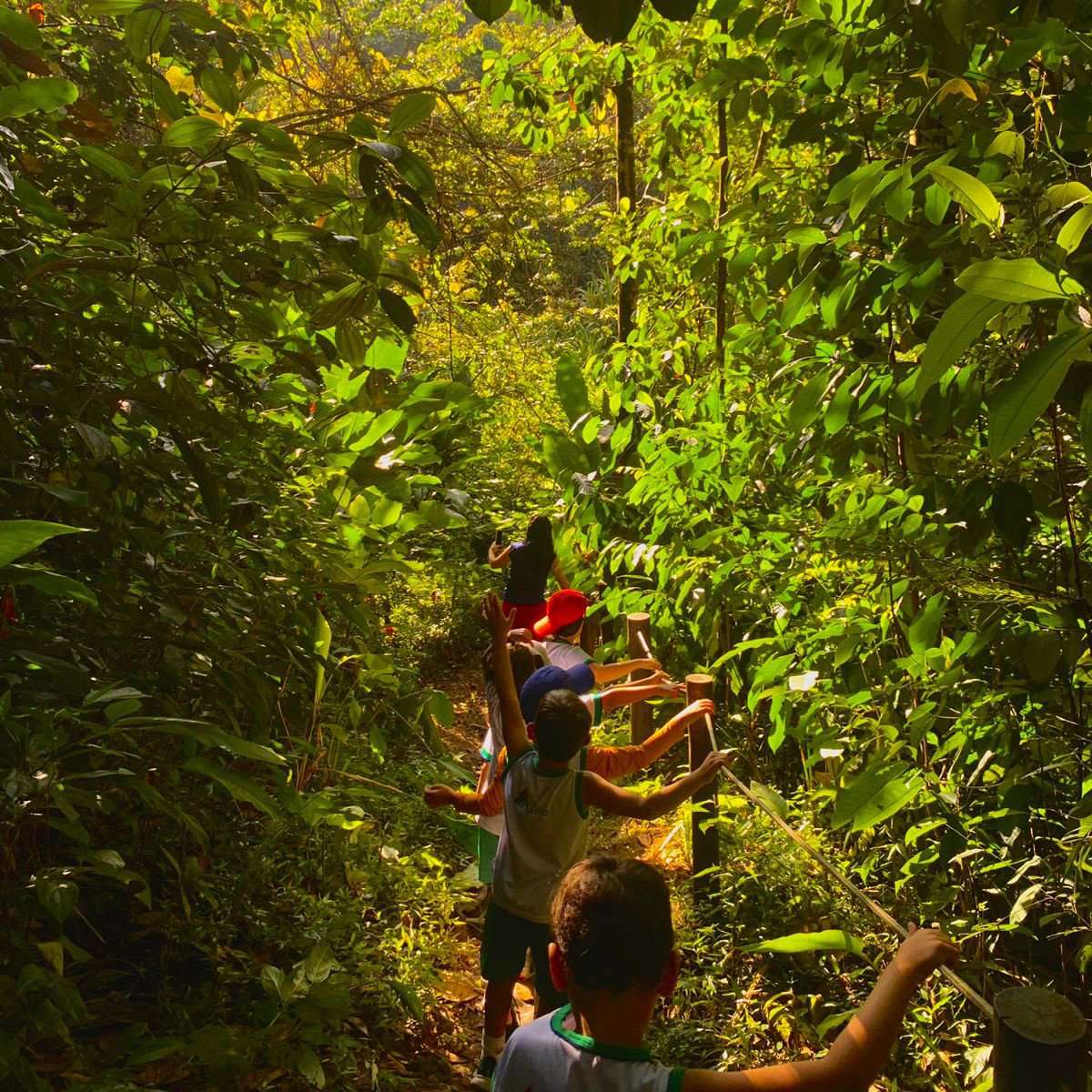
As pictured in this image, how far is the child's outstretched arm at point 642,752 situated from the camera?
2836mm

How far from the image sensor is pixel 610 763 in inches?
115

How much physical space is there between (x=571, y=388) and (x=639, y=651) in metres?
1.66

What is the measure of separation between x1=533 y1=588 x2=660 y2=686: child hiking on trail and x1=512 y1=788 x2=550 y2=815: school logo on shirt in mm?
1267

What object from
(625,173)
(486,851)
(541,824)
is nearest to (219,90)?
(541,824)

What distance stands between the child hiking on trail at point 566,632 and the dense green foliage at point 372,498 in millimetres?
366

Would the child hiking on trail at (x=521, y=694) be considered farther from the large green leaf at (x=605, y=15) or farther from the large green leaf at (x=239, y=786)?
the large green leaf at (x=605, y=15)

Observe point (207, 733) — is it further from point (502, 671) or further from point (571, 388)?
point (571, 388)

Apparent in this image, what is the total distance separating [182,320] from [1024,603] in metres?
1.95

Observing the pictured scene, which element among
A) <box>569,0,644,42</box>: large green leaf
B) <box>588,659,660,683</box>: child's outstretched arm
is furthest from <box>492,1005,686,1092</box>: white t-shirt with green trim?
<box>588,659,660,683</box>: child's outstretched arm

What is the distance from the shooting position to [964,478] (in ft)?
6.82

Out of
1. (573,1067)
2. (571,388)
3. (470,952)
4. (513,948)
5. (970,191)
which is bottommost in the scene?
(470,952)

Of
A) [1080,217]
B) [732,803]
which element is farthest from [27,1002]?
[732,803]

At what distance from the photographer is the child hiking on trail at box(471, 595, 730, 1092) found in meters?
2.38

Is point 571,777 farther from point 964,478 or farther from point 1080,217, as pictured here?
point 1080,217
